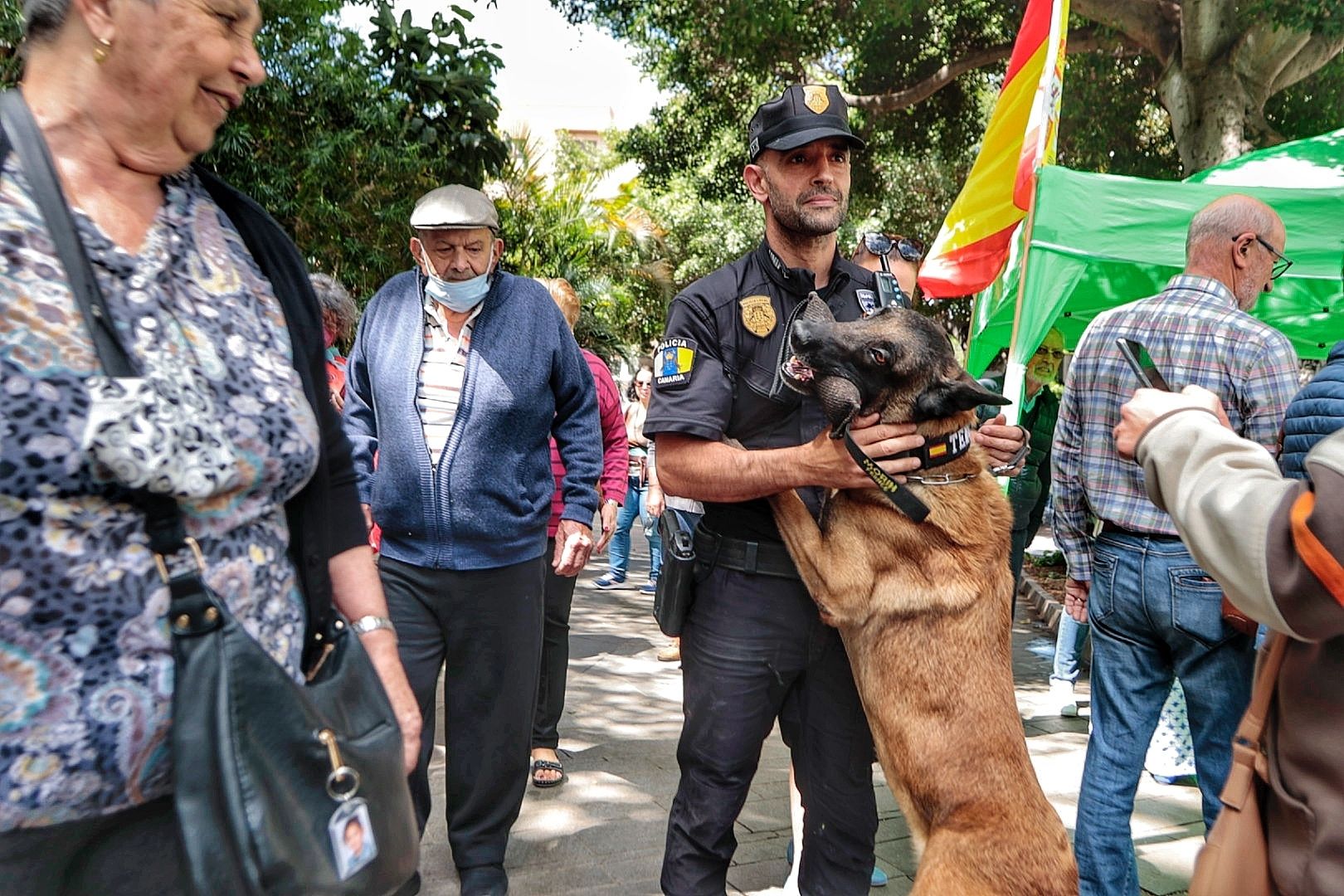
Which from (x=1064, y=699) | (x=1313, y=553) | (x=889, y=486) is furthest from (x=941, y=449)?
(x=1064, y=699)

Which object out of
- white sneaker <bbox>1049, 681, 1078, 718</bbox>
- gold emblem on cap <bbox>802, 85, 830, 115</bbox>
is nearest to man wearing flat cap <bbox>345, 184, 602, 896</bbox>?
gold emblem on cap <bbox>802, 85, 830, 115</bbox>

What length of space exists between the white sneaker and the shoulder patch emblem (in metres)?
3.86

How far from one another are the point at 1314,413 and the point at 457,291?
8.75 feet

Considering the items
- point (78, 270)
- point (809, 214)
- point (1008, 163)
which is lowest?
point (78, 270)

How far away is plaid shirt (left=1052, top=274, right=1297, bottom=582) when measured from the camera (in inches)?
130

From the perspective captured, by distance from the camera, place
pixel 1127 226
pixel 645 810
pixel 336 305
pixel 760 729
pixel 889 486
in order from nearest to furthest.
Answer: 1. pixel 889 486
2. pixel 760 729
3. pixel 645 810
4. pixel 336 305
5. pixel 1127 226

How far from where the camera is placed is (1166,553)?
11.2ft

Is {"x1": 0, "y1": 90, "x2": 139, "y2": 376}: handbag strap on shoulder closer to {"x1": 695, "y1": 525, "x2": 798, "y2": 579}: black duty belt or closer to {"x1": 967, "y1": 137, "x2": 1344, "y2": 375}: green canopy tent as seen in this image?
{"x1": 695, "y1": 525, "x2": 798, "y2": 579}: black duty belt

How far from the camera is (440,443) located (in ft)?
11.1

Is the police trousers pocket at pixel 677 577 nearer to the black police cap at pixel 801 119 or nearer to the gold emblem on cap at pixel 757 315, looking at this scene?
the gold emblem on cap at pixel 757 315

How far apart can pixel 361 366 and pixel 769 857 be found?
2475mm

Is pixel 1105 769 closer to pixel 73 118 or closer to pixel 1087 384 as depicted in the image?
pixel 1087 384

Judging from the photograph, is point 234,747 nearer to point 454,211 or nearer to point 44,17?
point 44,17

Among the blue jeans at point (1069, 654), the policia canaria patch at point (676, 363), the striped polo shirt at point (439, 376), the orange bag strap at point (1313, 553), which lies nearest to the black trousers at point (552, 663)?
the striped polo shirt at point (439, 376)
